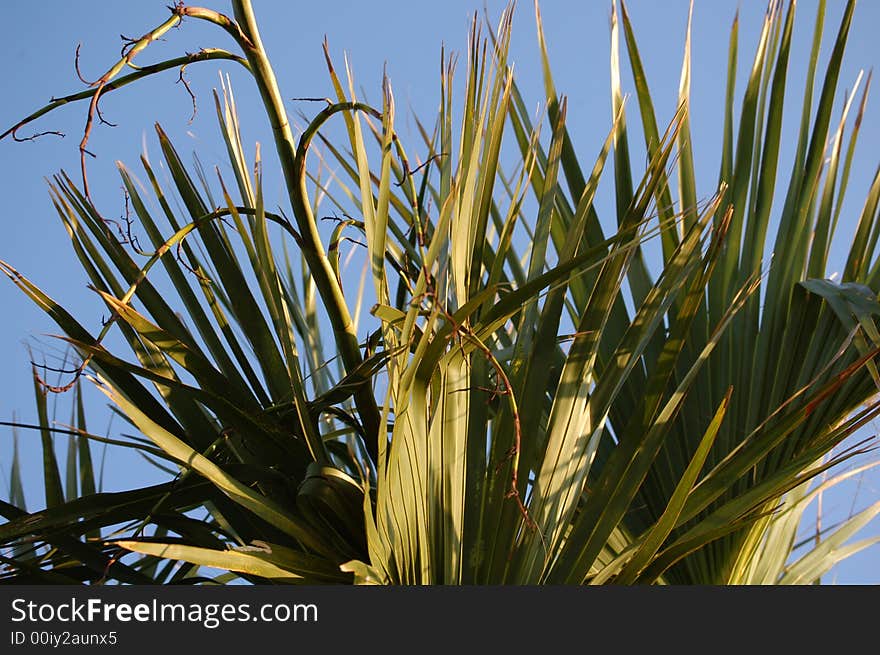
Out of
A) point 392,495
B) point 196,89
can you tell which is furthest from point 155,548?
point 196,89

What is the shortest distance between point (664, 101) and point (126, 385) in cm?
82

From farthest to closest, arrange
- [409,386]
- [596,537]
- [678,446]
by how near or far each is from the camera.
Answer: [678,446] < [596,537] < [409,386]

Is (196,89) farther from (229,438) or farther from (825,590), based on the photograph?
(825,590)

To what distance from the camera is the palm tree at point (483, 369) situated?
878 mm

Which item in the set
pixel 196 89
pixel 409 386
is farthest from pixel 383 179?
pixel 196 89

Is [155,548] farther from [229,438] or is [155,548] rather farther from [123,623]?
[229,438]

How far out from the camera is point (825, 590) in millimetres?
688

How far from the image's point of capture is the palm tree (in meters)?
0.88

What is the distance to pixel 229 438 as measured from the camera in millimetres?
1082

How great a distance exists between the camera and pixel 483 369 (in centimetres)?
102

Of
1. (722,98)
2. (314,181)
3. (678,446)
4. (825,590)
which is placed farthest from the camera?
(722,98)

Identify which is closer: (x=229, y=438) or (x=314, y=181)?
(x=229, y=438)

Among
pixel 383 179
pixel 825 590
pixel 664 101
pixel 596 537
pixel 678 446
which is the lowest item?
pixel 825 590

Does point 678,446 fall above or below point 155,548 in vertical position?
above
